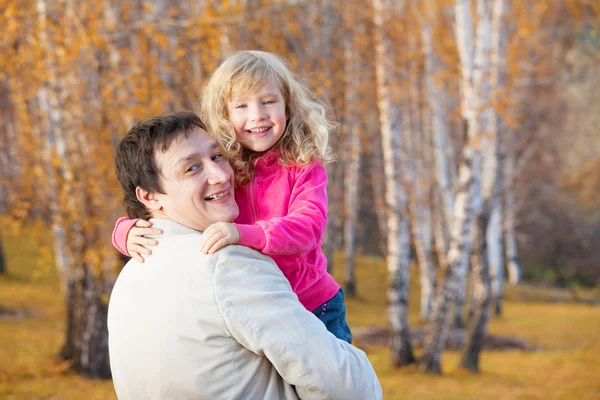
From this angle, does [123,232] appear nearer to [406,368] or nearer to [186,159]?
[186,159]

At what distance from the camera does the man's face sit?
2.26 meters

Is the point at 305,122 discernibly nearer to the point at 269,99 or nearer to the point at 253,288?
the point at 269,99

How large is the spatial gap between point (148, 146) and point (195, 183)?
0.16 m

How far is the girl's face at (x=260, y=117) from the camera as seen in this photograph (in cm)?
278

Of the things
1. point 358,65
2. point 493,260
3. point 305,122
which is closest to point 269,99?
point 305,122

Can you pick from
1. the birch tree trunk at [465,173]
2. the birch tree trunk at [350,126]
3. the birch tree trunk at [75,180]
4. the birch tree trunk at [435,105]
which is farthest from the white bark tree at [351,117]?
the birch tree trunk at [75,180]

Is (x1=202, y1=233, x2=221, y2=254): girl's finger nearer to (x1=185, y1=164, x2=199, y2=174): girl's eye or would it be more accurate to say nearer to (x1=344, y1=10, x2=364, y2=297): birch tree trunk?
(x1=185, y1=164, x2=199, y2=174): girl's eye

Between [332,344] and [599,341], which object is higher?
[332,344]

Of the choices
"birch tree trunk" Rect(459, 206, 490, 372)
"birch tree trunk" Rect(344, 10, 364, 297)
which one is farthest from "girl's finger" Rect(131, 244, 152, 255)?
"birch tree trunk" Rect(344, 10, 364, 297)

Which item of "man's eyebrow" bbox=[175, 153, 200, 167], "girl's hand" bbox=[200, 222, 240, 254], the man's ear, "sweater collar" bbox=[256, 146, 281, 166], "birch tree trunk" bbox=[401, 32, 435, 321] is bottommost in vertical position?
"birch tree trunk" bbox=[401, 32, 435, 321]

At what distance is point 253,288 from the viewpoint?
2080 millimetres

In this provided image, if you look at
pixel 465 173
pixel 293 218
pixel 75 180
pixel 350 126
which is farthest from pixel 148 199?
pixel 350 126

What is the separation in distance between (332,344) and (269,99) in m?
1.00

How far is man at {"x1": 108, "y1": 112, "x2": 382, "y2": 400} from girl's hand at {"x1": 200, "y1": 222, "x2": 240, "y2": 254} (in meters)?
0.02
